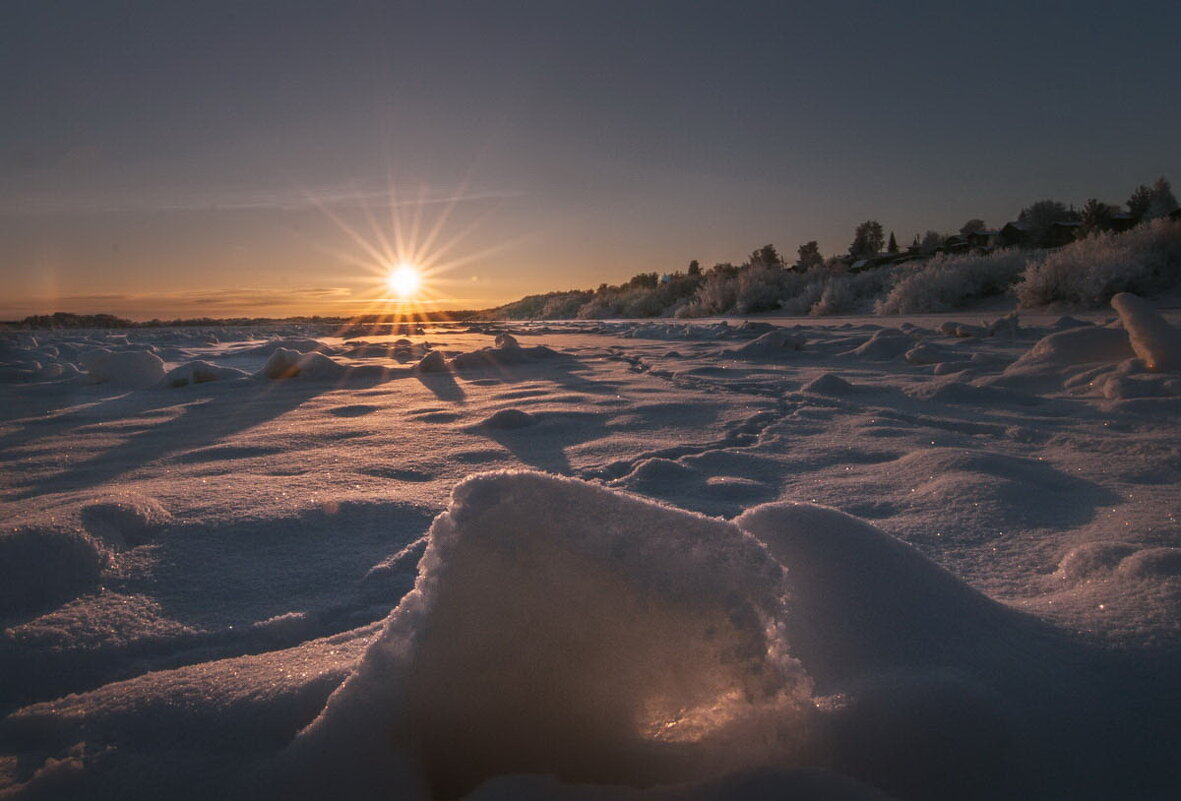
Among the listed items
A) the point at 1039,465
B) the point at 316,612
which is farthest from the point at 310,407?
the point at 1039,465

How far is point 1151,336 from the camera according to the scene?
257cm

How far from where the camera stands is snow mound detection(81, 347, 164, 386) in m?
3.88

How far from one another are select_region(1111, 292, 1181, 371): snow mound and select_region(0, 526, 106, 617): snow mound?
3490 mm

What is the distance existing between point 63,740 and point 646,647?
0.62 m

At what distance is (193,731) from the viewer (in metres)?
0.63

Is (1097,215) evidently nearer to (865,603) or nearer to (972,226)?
(972,226)

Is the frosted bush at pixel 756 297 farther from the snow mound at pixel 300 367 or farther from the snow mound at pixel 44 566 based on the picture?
the snow mound at pixel 44 566

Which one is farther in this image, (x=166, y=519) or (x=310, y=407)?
(x=310, y=407)

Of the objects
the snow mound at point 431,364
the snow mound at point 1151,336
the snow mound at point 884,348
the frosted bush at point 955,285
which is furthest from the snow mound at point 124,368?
the frosted bush at point 955,285

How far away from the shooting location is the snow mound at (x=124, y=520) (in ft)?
3.76

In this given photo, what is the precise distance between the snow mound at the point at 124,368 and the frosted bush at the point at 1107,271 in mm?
8642

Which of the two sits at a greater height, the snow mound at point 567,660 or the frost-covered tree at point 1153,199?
the frost-covered tree at point 1153,199

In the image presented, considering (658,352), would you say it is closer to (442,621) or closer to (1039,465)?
(1039,465)

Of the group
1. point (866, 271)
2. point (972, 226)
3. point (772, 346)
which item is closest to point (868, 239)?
point (972, 226)
